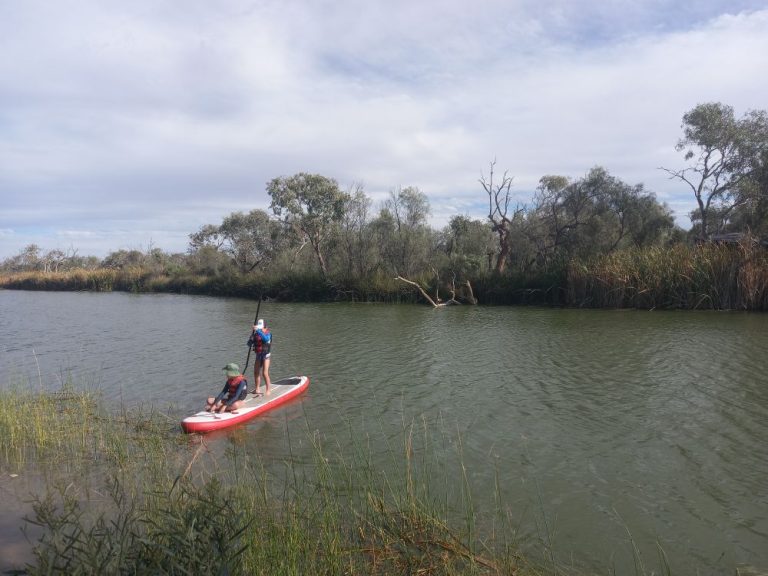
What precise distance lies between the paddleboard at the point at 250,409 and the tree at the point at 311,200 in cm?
2706

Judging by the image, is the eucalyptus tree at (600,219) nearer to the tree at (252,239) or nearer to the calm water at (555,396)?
the calm water at (555,396)

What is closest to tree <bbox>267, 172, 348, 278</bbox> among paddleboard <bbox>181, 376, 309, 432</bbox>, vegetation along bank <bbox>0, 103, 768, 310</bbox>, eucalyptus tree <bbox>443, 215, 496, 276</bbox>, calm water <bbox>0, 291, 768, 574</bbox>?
vegetation along bank <bbox>0, 103, 768, 310</bbox>

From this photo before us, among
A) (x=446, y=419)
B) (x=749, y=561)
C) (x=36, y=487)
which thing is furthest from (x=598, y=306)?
(x=36, y=487)

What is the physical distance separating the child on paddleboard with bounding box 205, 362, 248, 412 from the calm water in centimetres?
61

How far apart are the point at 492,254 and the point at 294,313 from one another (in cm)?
1448

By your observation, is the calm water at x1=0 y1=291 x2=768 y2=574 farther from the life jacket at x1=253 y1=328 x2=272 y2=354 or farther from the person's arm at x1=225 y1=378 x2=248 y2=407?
the life jacket at x1=253 y1=328 x2=272 y2=354

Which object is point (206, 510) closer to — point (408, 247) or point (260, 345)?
point (260, 345)

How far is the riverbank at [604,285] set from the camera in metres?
22.4

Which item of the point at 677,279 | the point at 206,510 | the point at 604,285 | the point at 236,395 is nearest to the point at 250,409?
the point at 236,395

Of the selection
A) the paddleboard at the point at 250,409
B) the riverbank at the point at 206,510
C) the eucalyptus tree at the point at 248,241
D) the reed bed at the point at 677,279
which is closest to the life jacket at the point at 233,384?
the paddleboard at the point at 250,409

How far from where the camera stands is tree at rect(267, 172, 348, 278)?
38.1 meters

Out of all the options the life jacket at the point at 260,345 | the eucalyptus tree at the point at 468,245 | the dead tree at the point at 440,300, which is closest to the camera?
the life jacket at the point at 260,345

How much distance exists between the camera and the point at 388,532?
15.2 ft

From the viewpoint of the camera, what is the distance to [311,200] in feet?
125
